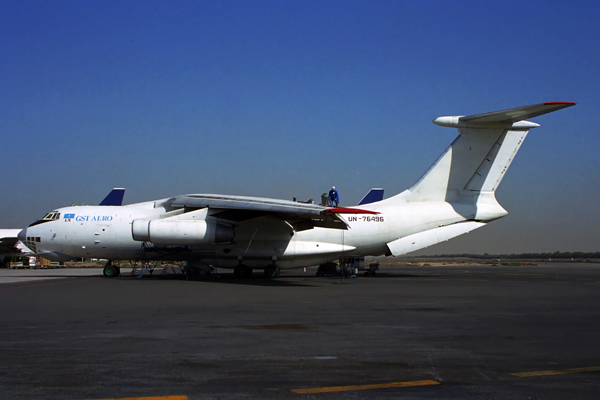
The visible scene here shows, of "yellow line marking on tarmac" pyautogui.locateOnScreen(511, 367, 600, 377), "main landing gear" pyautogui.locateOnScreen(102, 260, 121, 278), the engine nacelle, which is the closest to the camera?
"yellow line marking on tarmac" pyautogui.locateOnScreen(511, 367, 600, 377)

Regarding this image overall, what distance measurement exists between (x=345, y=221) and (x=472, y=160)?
224 inches

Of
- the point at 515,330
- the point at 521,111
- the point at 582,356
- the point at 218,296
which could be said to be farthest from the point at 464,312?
the point at 521,111

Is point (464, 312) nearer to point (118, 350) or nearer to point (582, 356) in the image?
point (582, 356)

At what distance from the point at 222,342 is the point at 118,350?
1211 millimetres

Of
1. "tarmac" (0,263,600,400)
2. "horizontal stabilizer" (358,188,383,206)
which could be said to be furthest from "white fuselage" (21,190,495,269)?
"horizontal stabilizer" (358,188,383,206)

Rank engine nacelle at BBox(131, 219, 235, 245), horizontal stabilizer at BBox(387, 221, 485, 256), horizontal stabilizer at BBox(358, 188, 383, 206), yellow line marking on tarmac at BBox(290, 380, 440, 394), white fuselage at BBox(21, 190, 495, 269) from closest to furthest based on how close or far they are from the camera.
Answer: yellow line marking on tarmac at BBox(290, 380, 440, 394)
engine nacelle at BBox(131, 219, 235, 245)
white fuselage at BBox(21, 190, 495, 269)
horizontal stabilizer at BBox(387, 221, 485, 256)
horizontal stabilizer at BBox(358, 188, 383, 206)

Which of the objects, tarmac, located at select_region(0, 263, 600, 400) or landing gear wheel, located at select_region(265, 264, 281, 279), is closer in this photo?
tarmac, located at select_region(0, 263, 600, 400)

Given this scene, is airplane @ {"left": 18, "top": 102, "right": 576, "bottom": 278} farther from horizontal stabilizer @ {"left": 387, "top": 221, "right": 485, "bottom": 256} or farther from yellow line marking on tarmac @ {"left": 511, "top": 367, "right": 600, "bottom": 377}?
→ yellow line marking on tarmac @ {"left": 511, "top": 367, "right": 600, "bottom": 377}

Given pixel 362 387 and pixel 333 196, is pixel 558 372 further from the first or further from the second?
pixel 333 196

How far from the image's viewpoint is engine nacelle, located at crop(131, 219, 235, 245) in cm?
1897

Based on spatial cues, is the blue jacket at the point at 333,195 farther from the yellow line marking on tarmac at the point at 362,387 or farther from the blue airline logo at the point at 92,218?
the yellow line marking on tarmac at the point at 362,387

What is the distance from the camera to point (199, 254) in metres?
21.6

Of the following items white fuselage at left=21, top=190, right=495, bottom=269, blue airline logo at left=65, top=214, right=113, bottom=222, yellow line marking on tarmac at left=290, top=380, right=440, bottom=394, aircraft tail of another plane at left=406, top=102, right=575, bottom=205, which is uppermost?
aircraft tail of another plane at left=406, top=102, right=575, bottom=205

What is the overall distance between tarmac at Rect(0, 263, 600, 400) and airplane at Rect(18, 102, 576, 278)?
10159mm
